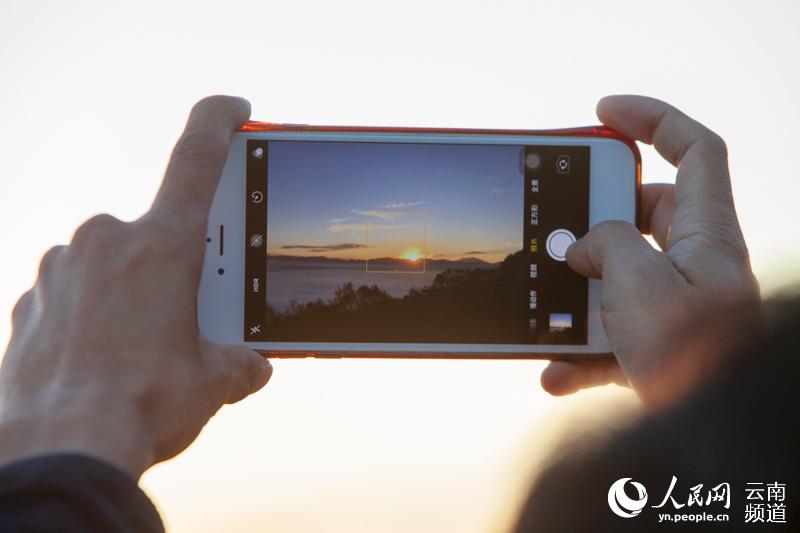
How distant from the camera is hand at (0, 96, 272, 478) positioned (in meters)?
1.63

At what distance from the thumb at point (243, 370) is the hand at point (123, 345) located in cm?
1

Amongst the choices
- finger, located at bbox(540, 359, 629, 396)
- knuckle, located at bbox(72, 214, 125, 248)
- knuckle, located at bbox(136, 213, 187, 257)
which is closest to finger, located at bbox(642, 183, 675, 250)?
finger, located at bbox(540, 359, 629, 396)

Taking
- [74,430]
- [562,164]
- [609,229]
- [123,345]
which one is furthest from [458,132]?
[74,430]

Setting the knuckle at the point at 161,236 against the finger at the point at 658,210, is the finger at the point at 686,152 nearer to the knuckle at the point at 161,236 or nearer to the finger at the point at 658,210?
the finger at the point at 658,210

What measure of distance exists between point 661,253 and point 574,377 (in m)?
0.73

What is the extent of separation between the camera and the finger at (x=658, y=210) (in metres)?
2.74

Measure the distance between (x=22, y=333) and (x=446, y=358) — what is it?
137 centimetres

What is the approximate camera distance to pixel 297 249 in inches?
104

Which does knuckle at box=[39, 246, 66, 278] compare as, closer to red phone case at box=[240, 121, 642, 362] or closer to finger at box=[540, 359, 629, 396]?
red phone case at box=[240, 121, 642, 362]

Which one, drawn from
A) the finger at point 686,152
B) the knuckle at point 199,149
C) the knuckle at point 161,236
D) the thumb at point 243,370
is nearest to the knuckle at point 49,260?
the knuckle at point 161,236

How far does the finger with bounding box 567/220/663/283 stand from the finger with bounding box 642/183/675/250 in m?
0.36

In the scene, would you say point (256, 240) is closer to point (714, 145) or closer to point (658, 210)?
point (658, 210)

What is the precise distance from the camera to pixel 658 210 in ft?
9.09

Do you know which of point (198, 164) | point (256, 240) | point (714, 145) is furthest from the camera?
point (256, 240)
